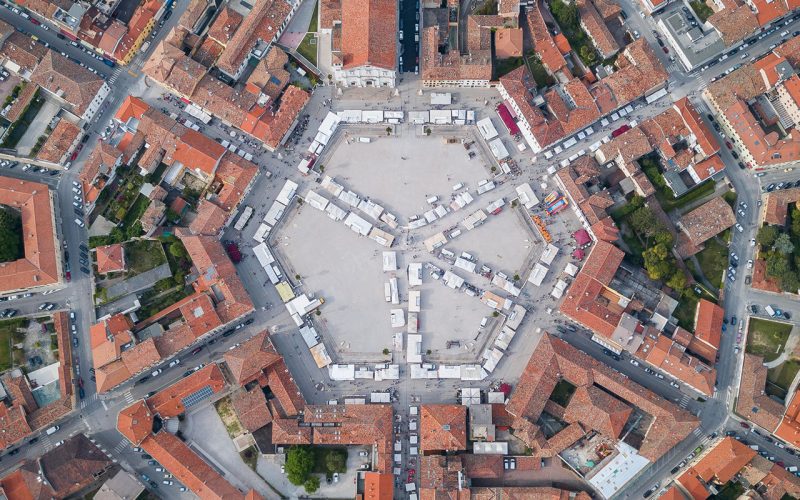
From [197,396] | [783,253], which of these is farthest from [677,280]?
[197,396]

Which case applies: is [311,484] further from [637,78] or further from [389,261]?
[637,78]

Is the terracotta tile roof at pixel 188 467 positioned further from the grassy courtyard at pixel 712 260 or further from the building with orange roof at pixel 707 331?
the grassy courtyard at pixel 712 260

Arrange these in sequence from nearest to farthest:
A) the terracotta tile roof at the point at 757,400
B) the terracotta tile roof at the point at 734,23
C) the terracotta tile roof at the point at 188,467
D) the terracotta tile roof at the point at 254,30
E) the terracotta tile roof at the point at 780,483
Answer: the terracotta tile roof at the point at 780,483 → the terracotta tile roof at the point at 188,467 → the terracotta tile roof at the point at 757,400 → the terracotta tile roof at the point at 734,23 → the terracotta tile roof at the point at 254,30

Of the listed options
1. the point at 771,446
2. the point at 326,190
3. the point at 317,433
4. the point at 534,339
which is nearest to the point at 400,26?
the point at 326,190

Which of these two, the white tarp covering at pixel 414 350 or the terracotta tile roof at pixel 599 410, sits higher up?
the terracotta tile roof at pixel 599 410

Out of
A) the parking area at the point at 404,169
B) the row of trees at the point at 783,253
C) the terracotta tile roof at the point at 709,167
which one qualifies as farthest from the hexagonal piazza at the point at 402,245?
the row of trees at the point at 783,253

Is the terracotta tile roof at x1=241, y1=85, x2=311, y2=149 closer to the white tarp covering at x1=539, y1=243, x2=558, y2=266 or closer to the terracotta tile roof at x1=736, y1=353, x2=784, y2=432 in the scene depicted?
the white tarp covering at x1=539, y1=243, x2=558, y2=266

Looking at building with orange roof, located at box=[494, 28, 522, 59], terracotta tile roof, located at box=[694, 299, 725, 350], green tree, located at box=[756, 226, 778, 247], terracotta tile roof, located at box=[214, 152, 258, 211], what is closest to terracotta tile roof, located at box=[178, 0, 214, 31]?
terracotta tile roof, located at box=[214, 152, 258, 211]
